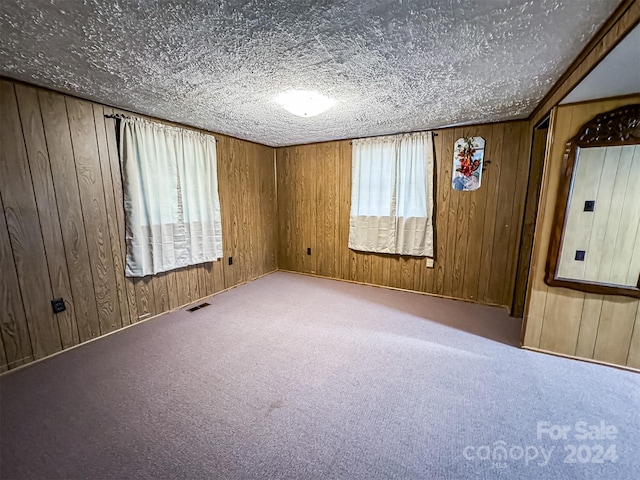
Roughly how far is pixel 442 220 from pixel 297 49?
262 cm

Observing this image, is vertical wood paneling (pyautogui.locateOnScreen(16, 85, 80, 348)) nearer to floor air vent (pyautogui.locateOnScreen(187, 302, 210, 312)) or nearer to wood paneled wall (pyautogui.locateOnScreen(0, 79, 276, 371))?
wood paneled wall (pyautogui.locateOnScreen(0, 79, 276, 371))

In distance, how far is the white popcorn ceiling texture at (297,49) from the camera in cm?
118

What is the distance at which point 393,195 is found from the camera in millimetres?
3531

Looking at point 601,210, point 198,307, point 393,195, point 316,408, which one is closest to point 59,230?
point 198,307

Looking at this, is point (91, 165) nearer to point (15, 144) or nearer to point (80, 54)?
point (15, 144)

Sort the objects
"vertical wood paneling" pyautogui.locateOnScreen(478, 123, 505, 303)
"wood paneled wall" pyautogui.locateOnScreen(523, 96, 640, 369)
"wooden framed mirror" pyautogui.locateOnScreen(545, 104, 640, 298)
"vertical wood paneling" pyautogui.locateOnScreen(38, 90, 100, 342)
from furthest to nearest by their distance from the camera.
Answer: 1. "vertical wood paneling" pyautogui.locateOnScreen(478, 123, 505, 303)
2. "vertical wood paneling" pyautogui.locateOnScreen(38, 90, 100, 342)
3. "wood paneled wall" pyautogui.locateOnScreen(523, 96, 640, 369)
4. "wooden framed mirror" pyautogui.locateOnScreen(545, 104, 640, 298)

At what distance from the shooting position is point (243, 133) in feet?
11.2

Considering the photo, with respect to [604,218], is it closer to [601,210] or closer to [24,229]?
[601,210]

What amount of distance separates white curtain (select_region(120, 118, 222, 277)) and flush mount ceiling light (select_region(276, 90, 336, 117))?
4.55 feet

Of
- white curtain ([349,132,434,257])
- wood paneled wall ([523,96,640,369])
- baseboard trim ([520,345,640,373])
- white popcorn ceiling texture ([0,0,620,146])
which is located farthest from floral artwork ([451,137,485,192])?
baseboard trim ([520,345,640,373])

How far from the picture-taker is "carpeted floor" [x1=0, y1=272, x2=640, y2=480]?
1.28m

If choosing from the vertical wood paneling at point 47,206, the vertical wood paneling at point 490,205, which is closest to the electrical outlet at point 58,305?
the vertical wood paneling at point 47,206

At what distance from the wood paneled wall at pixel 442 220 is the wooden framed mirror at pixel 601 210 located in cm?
96

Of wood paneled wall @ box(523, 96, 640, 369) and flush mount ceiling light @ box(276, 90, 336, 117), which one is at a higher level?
flush mount ceiling light @ box(276, 90, 336, 117)
